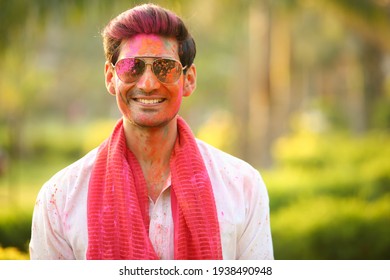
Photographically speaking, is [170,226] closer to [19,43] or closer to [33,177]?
[19,43]

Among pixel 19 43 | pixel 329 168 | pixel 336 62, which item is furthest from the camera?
pixel 336 62

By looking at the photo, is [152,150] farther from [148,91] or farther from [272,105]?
[272,105]

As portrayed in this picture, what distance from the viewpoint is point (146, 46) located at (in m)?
2.81

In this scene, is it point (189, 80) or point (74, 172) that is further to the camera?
point (189, 80)

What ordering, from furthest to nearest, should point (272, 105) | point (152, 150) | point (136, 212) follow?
point (272, 105) < point (152, 150) < point (136, 212)

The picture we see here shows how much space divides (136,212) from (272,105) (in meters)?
11.0

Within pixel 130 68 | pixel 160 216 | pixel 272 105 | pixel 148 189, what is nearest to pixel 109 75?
pixel 130 68

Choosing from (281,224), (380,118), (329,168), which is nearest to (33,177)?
(380,118)

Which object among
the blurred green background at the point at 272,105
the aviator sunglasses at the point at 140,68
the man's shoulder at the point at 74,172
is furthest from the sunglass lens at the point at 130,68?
the blurred green background at the point at 272,105

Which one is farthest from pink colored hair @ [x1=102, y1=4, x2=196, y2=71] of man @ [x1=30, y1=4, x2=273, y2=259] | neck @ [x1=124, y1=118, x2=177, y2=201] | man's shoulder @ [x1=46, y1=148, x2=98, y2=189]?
man's shoulder @ [x1=46, y1=148, x2=98, y2=189]

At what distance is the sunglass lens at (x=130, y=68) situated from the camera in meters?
2.80
